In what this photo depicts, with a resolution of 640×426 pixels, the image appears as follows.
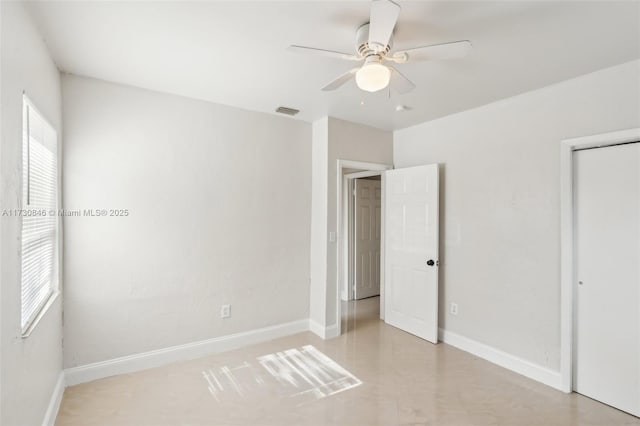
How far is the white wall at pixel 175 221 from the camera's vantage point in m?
2.59

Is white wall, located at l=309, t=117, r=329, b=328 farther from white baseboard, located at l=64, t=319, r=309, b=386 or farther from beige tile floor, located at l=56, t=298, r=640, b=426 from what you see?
beige tile floor, located at l=56, t=298, r=640, b=426

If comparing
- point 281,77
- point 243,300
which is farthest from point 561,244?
point 243,300

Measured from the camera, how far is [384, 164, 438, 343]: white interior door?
3.47 meters

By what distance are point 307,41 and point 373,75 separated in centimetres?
62

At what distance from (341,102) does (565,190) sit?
208cm

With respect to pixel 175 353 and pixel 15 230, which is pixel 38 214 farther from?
pixel 175 353

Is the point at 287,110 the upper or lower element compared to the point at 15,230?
upper

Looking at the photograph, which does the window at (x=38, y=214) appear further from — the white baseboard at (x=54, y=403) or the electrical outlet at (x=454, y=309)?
the electrical outlet at (x=454, y=309)

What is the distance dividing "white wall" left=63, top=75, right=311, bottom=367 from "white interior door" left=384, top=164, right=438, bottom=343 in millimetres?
1089

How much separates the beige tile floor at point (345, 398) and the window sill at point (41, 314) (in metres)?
0.80

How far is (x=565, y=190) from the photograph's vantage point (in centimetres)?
256

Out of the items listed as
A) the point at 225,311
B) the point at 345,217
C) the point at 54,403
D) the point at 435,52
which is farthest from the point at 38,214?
the point at 345,217

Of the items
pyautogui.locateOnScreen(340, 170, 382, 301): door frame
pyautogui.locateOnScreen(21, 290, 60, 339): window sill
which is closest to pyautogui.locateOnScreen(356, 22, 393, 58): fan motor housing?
pyautogui.locateOnScreen(21, 290, 60, 339): window sill

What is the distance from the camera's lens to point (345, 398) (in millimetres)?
2434
